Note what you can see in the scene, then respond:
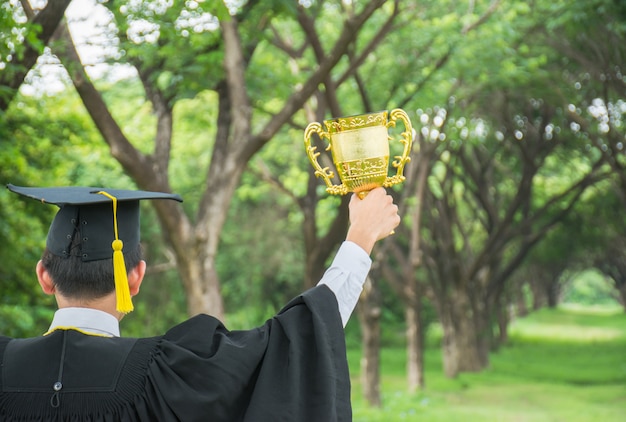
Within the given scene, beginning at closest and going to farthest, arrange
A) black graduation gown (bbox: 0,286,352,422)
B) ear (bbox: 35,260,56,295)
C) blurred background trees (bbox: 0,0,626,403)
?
black graduation gown (bbox: 0,286,352,422)
ear (bbox: 35,260,56,295)
blurred background trees (bbox: 0,0,626,403)

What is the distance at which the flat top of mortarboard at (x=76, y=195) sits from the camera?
2883 millimetres

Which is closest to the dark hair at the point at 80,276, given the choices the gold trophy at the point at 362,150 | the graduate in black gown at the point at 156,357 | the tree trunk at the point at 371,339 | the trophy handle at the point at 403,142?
the graduate in black gown at the point at 156,357

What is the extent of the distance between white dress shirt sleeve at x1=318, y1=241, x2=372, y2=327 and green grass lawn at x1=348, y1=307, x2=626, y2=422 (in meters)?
12.3

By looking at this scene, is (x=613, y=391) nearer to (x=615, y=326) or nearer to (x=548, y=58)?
(x=548, y=58)

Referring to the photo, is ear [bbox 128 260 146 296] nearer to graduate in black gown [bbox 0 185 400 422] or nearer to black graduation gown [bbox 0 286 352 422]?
graduate in black gown [bbox 0 185 400 422]

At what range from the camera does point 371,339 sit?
17172 millimetres

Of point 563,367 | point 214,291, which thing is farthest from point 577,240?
point 214,291

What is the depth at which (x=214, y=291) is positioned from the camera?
9.44 metres

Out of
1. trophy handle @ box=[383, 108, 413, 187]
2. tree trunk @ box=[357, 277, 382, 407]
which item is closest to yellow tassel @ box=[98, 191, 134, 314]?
trophy handle @ box=[383, 108, 413, 187]

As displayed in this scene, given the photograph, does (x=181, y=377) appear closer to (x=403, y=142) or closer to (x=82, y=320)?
(x=82, y=320)

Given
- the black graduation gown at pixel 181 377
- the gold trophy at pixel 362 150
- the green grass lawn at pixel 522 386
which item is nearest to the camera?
the black graduation gown at pixel 181 377

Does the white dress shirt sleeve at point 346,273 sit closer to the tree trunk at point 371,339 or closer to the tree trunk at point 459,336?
the tree trunk at point 371,339

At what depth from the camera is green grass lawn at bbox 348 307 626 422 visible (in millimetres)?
16919

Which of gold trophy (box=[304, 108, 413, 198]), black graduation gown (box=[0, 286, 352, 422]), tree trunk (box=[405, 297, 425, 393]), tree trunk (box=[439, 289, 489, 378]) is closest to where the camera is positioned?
black graduation gown (box=[0, 286, 352, 422])
